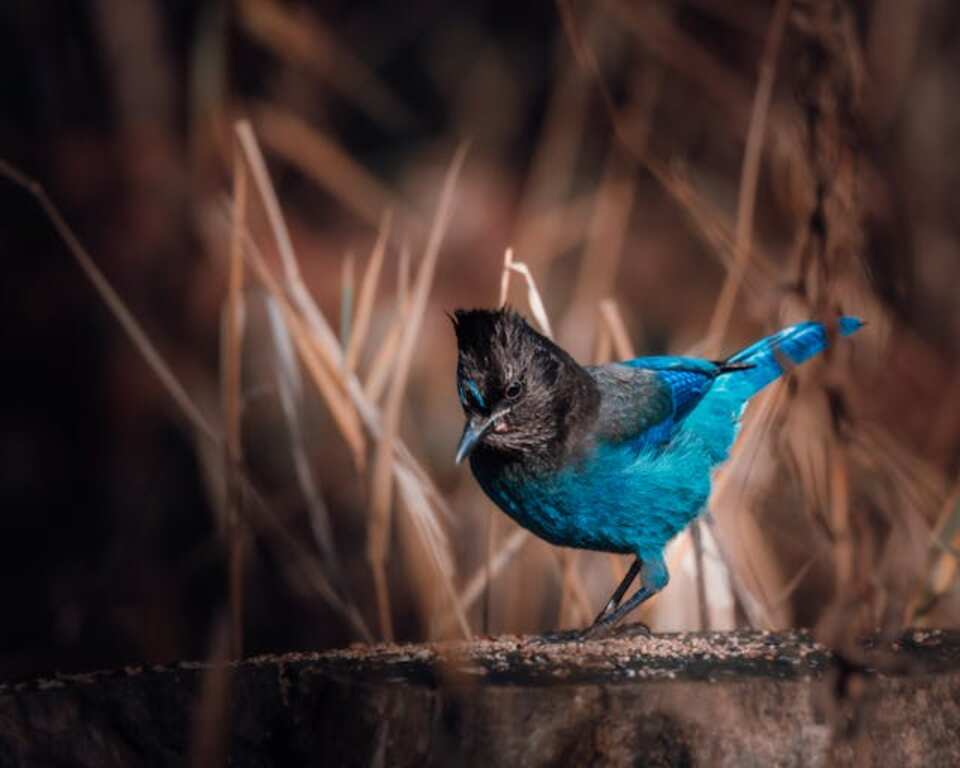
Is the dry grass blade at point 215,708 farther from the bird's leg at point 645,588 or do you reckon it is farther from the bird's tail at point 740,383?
the bird's tail at point 740,383

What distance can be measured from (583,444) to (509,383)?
0.23 meters

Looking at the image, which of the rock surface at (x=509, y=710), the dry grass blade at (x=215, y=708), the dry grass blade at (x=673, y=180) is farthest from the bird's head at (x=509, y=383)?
the dry grass blade at (x=215, y=708)

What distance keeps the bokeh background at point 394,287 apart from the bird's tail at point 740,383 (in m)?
0.08

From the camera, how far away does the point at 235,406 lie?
376cm

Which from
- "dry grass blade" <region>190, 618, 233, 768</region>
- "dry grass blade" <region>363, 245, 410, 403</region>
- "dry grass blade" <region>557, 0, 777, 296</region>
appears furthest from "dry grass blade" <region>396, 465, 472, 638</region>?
"dry grass blade" <region>190, 618, 233, 768</region>

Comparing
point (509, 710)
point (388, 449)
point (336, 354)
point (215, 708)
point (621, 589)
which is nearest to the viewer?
point (215, 708)

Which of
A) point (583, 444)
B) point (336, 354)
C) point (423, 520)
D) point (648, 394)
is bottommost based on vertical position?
point (423, 520)

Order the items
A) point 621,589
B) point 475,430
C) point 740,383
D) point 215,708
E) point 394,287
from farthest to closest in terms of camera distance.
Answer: point 394,287 → point 740,383 → point 621,589 → point 475,430 → point 215,708

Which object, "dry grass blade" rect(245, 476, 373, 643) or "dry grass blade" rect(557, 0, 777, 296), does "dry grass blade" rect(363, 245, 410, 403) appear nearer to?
"dry grass blade" rect(245, 476, 373, 643)

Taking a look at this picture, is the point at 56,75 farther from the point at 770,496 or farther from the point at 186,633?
the point at 770,496

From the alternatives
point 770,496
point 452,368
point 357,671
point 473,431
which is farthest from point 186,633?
point 357,671

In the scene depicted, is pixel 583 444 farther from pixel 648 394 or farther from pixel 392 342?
pixel 392 342

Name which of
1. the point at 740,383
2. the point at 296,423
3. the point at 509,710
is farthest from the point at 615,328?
the point at 509,710

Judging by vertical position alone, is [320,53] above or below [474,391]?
above
